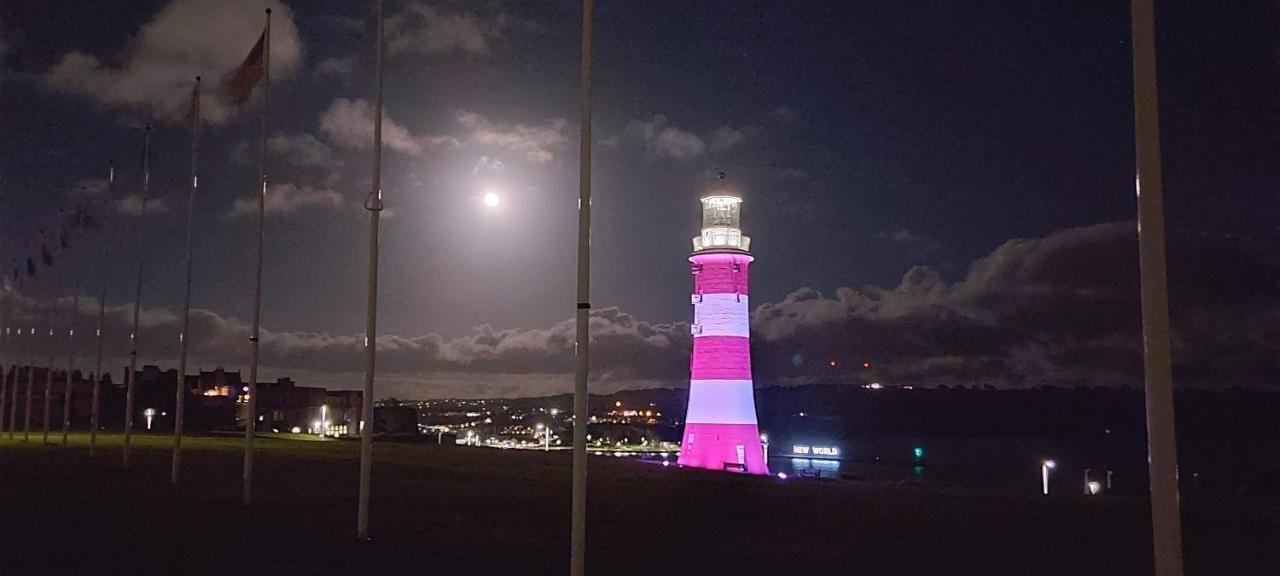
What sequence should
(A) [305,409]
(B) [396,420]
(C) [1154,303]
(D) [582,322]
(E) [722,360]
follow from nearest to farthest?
(C) [1154,303]
(D) [582,322]
(E) [722,360]
(B) [396,420]
(A) [305,409]

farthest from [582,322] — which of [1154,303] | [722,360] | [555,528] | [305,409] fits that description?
[305,409]

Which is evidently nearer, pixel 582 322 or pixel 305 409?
pixel 582 322

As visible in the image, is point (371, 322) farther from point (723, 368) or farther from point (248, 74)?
point (723, 368)

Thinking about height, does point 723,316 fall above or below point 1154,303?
above

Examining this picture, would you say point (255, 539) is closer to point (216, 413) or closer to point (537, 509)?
point (537, 509)

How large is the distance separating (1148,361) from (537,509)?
16113 millimetres

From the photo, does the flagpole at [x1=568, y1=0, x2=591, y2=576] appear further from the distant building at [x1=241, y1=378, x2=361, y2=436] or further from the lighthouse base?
the distant building at [x1=241, y1=378, x2=361, y2=436]

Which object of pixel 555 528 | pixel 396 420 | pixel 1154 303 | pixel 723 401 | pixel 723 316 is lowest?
pixel 555 528

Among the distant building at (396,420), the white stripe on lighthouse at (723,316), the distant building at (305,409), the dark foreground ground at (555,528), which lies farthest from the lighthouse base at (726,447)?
the distant building at (305,409)

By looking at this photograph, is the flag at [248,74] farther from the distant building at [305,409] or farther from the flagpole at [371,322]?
the distant building at [305,409]

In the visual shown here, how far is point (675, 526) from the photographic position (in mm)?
19984

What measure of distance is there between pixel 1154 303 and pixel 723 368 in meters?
41.3

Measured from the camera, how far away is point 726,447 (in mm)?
49281

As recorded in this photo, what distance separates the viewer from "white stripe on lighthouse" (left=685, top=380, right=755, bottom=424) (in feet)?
161
